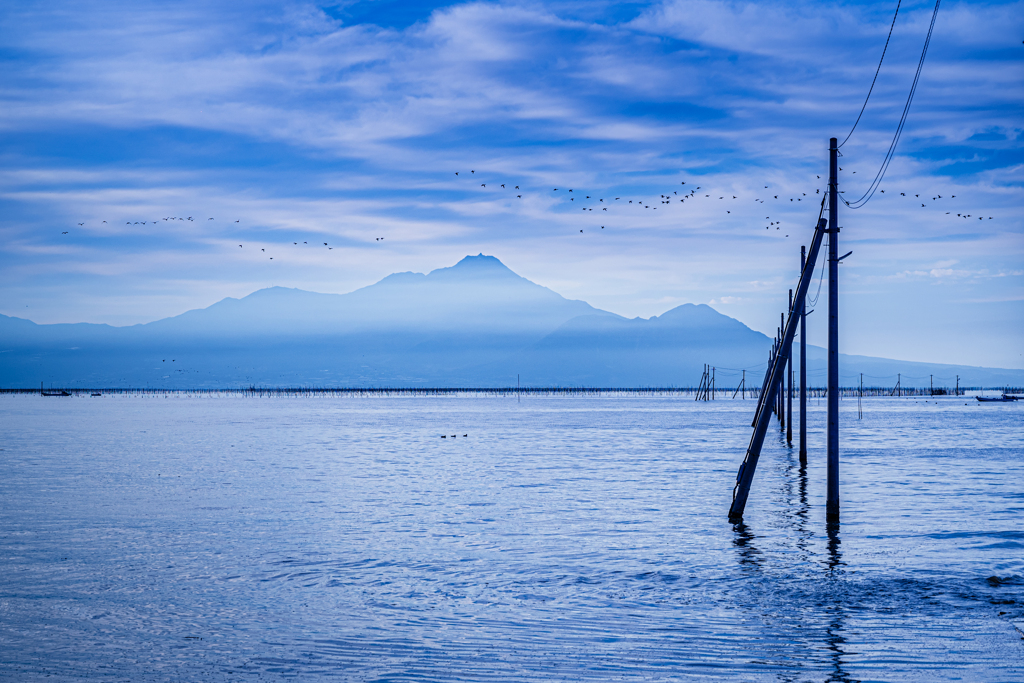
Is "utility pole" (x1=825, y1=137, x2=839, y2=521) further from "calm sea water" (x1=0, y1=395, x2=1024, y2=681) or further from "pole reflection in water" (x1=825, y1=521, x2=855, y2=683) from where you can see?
"pole reflection in water" (x1=825, y1=521, x2=855, y2=683)

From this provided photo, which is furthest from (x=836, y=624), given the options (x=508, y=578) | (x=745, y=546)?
(x=745, y=546)

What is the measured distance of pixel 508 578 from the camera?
51.2 ft

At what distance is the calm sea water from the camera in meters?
10.6

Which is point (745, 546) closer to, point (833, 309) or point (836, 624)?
point (833, 309)

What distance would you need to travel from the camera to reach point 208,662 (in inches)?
419

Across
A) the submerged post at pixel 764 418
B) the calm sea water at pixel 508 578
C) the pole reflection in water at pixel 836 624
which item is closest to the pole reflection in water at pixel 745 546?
the calm sea water at pixel 508 578

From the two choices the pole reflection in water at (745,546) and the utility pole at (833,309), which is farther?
the utility pole at (833,309)

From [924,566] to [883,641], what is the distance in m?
5.69

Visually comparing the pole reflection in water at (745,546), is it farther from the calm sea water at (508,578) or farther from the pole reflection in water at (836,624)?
the pole reflection in water at (836,624)

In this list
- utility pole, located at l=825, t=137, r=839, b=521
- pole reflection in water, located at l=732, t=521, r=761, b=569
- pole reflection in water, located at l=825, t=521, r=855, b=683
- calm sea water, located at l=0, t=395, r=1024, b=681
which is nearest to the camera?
pole reflection in water, located at l=825, t=521, r=855, b=683

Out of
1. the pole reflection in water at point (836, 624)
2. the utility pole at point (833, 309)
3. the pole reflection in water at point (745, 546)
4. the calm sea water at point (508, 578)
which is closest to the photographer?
the pole reflection in water at point (836, 624)

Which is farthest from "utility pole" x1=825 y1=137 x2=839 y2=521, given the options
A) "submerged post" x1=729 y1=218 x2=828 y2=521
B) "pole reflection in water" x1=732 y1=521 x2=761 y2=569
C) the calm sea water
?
"pole reflection in water" x1=732 y1=521 x2=761 y2=569

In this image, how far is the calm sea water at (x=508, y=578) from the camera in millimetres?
10625

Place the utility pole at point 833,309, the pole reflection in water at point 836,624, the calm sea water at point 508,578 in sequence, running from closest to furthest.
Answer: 1. the pole reflection in water at point 836,624
2. the calm sea water at point 508,578
3. the utility pole at point 833,309
